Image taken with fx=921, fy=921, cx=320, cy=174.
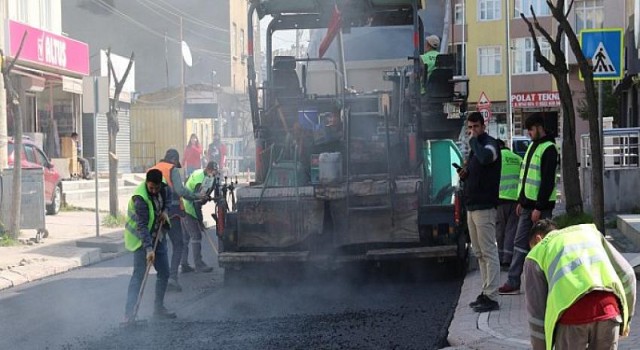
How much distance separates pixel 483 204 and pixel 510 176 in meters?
2.08

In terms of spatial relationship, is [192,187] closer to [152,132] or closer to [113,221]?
[113,221]

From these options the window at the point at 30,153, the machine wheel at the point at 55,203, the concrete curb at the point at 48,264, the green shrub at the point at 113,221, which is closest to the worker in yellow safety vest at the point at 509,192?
the concrete curb at the point at 48,264

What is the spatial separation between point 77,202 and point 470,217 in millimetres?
15913

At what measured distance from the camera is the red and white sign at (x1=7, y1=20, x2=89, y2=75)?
21.3 m

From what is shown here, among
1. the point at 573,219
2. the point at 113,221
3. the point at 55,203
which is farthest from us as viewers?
the point at 55,203

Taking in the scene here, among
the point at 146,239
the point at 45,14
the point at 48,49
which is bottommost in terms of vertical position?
the point at 146,239

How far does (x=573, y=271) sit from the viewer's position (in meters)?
3.85

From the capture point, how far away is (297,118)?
10.8 metres

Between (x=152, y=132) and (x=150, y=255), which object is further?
(x=152, y=132)

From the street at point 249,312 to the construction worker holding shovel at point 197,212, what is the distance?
288 mm

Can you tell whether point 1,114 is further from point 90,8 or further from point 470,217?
point 470,217

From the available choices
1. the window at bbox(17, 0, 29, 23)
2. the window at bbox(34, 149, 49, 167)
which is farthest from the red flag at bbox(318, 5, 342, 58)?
the window at bbox(17, 0, 29, 23)

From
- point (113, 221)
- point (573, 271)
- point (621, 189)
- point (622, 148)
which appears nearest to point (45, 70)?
point (113, 221)

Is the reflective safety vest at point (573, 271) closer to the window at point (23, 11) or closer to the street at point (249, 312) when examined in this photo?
the street at point (249, 312)
